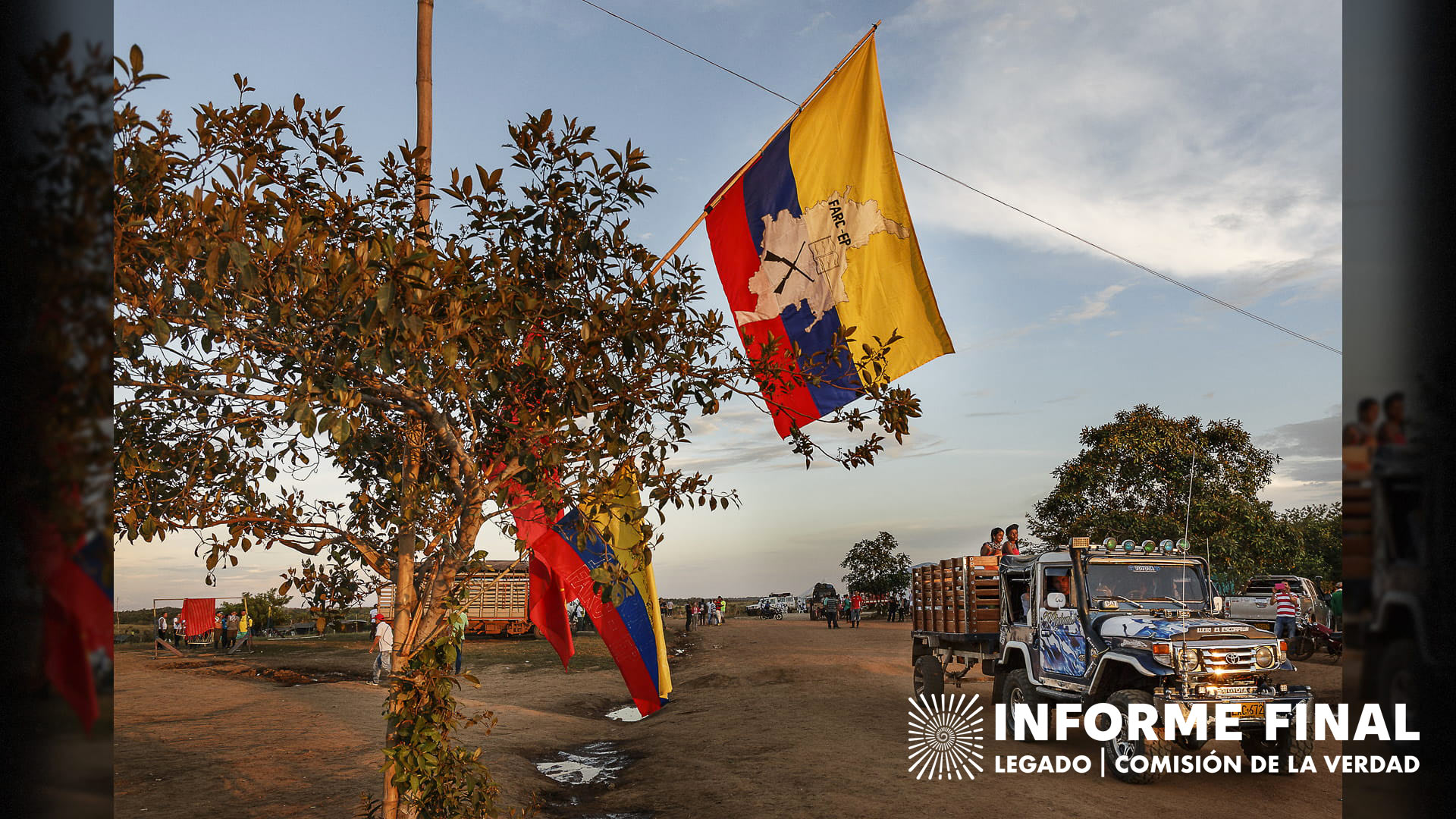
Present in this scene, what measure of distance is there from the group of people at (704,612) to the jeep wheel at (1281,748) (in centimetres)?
4211

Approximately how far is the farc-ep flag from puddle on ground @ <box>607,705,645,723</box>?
1110 centimetres

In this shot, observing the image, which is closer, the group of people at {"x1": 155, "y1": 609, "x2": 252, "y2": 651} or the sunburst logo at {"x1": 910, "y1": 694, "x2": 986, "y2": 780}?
the sunburst logo at {"x1": 910, "y1": 694, "x2": 986, "y2": 780}

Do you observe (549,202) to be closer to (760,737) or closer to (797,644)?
(760,737)

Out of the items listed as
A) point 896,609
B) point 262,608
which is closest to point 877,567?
point 896,609

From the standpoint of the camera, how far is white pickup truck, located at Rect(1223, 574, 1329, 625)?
2414 centimetres

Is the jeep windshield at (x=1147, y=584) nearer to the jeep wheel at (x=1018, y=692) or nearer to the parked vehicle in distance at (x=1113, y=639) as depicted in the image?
the parked vehicle in distance at (x=1113, y=639)

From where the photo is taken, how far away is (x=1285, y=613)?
22188 mm

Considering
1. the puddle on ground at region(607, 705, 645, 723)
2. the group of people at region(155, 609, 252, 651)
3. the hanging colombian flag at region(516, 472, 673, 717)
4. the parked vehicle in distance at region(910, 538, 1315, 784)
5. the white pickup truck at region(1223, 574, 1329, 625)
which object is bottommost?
the group of people at region(155, 609, 252, 651)

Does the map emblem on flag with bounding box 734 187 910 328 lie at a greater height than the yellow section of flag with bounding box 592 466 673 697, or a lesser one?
greater

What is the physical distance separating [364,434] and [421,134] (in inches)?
83.9

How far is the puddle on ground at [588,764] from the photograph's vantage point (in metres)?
12.2

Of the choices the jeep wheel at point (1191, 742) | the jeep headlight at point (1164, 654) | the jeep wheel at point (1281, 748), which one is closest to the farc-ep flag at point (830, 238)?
the jeep headlight at point (1164, 654)

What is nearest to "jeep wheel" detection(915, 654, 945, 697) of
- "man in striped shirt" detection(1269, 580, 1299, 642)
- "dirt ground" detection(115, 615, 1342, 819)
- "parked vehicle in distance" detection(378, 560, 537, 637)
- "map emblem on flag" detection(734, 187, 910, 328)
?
"dirt ground" detection(115, 615, 1342, 819)

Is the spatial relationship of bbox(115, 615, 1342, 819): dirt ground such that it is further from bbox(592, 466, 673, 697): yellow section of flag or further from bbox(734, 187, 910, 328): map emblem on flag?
bbox(734, 187, 910, 328): map emblem on flag
